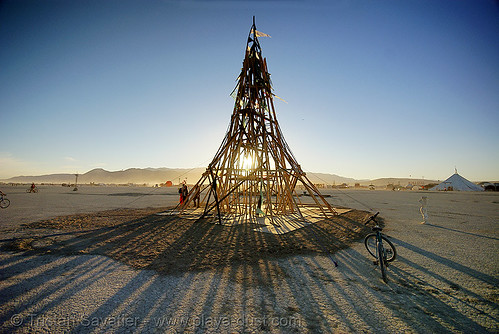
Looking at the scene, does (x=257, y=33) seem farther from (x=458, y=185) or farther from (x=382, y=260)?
(x=458, y=185)

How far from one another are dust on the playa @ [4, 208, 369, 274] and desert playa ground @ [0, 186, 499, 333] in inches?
2.3

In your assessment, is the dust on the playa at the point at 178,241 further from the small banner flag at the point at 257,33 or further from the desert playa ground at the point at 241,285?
the small banner flag at the point at 257,33

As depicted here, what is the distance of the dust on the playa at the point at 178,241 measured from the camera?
5978 mm

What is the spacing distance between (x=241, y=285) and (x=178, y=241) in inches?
157

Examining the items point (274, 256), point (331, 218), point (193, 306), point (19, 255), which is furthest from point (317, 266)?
point (19, 255)

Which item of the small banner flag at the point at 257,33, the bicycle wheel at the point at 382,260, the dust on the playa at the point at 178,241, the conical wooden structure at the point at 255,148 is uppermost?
the small banner flag at the point at 257,33

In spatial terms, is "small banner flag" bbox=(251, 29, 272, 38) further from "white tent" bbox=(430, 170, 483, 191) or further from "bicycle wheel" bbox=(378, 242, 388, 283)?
"white tent" bbox=(430, 170, 483, 191)

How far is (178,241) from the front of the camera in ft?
25.0

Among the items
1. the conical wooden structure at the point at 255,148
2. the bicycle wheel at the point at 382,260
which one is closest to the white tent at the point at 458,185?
the conical wooden structure at the point at 255,148

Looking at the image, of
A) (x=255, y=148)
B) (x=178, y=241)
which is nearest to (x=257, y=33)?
(x=255, y=148)

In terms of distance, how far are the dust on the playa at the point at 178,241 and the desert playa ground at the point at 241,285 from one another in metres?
0.06

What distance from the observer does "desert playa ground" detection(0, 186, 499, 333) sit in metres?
3.25

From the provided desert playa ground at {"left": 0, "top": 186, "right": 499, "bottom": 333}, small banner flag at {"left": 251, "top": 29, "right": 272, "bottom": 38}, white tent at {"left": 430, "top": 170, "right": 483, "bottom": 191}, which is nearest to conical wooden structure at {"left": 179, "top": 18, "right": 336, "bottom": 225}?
small banner flag at {"left": 251, "top": 29, "right": 272, "bottom": 38}

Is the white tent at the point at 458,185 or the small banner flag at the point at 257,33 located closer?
the small banner flag at the point at 257,33
